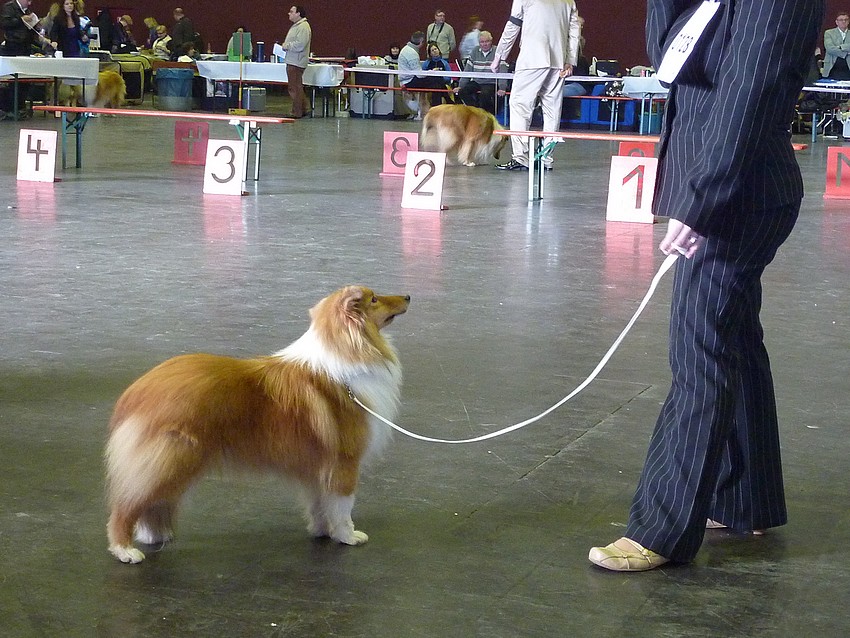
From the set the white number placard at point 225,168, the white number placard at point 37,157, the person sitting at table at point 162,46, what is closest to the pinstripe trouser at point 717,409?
the white number placard at point 225,168

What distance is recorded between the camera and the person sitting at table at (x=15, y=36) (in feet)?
50.7

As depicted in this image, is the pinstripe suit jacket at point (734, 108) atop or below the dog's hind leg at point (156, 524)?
atop

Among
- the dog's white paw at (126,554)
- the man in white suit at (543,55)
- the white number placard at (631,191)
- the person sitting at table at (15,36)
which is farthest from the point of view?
the person sitting at table at (15,36)

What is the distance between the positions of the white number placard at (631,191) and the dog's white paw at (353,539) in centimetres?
594

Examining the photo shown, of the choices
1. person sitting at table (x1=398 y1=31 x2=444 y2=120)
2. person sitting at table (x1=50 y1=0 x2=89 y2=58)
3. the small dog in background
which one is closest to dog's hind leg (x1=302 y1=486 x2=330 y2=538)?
the small dog in background

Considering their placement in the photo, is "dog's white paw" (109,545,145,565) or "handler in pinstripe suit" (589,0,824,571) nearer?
"handler in pinstripe suit" (589,0,824,571)

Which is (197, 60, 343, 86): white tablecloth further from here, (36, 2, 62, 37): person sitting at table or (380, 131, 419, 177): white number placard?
(380, 131, 419, 177): white number placard

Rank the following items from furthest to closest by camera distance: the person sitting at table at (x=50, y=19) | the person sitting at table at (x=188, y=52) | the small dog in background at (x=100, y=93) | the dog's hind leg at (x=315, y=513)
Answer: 1. the person sitting at table at (x=188, y=52)
2. the person sitting at table at (x=50, y=19)
3. the small dog in background at (x=100, y=93)
4. the dog's hind leg at (x=315, y=513)

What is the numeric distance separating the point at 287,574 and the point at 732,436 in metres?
1.09

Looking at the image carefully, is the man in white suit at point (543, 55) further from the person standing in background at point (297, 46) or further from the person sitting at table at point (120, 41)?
the person sitting at table at point (120, 41)

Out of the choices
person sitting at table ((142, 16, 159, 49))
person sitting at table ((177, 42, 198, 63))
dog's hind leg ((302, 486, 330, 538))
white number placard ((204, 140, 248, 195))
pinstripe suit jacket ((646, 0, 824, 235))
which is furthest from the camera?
person sitting at table ((142, 16, 159, 49))

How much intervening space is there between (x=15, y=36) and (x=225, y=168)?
318 inches

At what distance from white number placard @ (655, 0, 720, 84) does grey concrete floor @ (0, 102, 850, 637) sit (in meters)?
1.10

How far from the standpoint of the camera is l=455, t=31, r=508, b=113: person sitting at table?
692 inches
